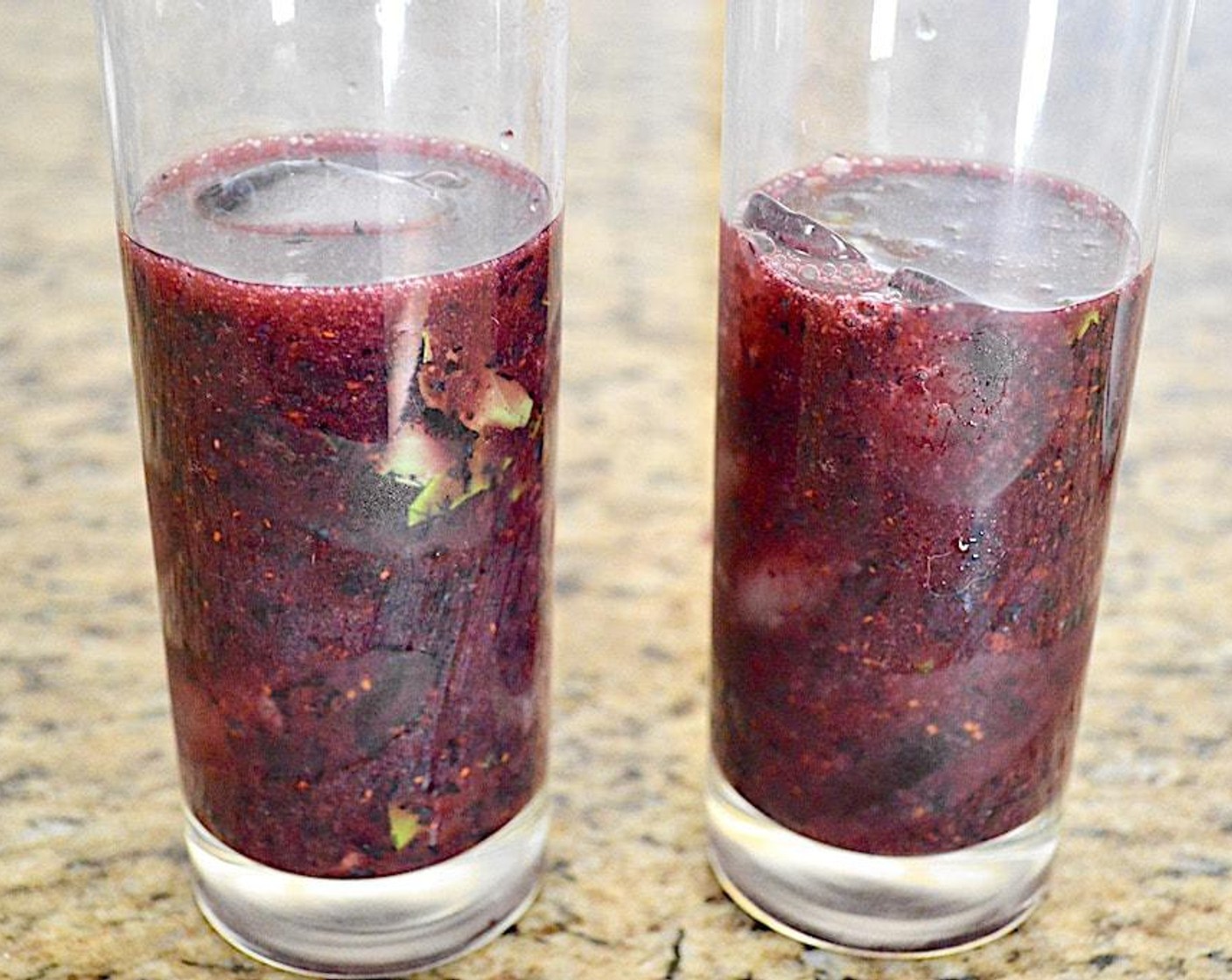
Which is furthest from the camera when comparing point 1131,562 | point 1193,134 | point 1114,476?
point 1193,134

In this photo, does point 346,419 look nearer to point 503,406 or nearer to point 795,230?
point 503,406

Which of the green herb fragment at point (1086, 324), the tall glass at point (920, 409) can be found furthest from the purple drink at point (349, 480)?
the green herb fragment at point (1086, 324)

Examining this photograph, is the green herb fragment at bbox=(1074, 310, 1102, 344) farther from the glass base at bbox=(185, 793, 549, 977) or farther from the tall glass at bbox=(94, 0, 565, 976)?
the glass base at bbox=(185, 793, 549, 977)

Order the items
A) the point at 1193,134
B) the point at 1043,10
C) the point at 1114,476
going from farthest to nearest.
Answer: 1. the point at 1193,134
2. the point at 1114,476
3. the point at 1043,10

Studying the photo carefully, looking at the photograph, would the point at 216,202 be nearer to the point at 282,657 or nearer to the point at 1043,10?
the point at 282,657

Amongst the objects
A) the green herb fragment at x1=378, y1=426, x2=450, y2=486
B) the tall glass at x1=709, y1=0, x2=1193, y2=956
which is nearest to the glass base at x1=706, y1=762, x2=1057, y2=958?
the tall glass at x1=709, y1=0, x2=1193, y2=956


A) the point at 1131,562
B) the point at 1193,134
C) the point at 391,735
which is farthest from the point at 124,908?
the point at 1193,134
